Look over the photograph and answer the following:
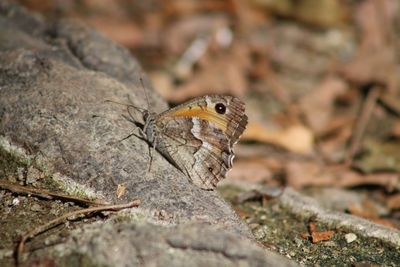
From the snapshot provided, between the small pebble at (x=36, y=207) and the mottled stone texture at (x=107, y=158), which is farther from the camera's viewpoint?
the small pebble at (x=36, y=207)

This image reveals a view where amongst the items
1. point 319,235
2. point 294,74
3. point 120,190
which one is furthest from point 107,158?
point 294,74

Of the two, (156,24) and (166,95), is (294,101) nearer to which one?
(166,95)

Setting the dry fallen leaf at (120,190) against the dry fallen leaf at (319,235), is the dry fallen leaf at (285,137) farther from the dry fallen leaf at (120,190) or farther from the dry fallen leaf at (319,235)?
the dry fallen leaf at (120,190)

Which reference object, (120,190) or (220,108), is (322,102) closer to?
(220,108)

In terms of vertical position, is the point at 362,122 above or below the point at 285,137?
above

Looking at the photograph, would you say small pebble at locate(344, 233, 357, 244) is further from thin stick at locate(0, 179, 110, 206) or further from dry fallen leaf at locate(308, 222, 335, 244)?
thin stick at locate(0, 179, 110, 206)

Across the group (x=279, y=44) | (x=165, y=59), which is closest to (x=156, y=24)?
(x=165, y=59)

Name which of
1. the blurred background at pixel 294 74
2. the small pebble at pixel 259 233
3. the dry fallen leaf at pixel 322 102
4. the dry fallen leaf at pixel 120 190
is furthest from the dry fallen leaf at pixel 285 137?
the dry fallen leaf at pixel 120 190
